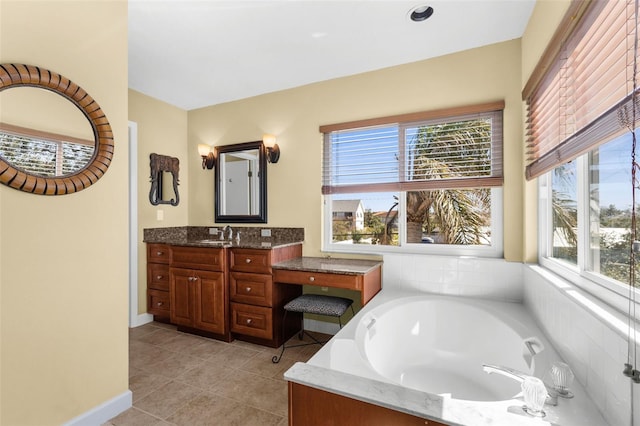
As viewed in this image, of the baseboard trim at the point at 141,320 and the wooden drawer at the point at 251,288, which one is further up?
the wooden drawer at the point at 251,288

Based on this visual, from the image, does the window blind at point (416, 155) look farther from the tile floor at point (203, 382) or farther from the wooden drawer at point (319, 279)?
the tile floor at point (203, 382)

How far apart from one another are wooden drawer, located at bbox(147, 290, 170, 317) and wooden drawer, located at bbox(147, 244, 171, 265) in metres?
0.34

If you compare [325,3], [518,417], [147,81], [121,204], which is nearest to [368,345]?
[518,417]

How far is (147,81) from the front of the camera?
2971mm

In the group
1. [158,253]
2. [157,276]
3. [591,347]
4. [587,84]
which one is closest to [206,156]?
[158,253]

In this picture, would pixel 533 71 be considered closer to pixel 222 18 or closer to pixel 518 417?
pixel 518 417

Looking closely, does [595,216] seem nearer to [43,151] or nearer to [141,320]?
[43,151]

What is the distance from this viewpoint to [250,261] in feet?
8.77

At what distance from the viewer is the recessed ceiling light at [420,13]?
1976 mm

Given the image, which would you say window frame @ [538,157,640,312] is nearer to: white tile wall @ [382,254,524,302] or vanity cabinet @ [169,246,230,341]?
white tile wall @ [382,254,524,302]

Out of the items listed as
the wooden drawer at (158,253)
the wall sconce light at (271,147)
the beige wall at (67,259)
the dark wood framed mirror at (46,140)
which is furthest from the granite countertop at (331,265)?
the dark wood framed mirror at (46,140)

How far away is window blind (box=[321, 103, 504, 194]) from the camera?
244 cm

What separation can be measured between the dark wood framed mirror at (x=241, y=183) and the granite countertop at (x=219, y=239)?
17 centimetres

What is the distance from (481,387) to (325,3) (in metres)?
2.61
